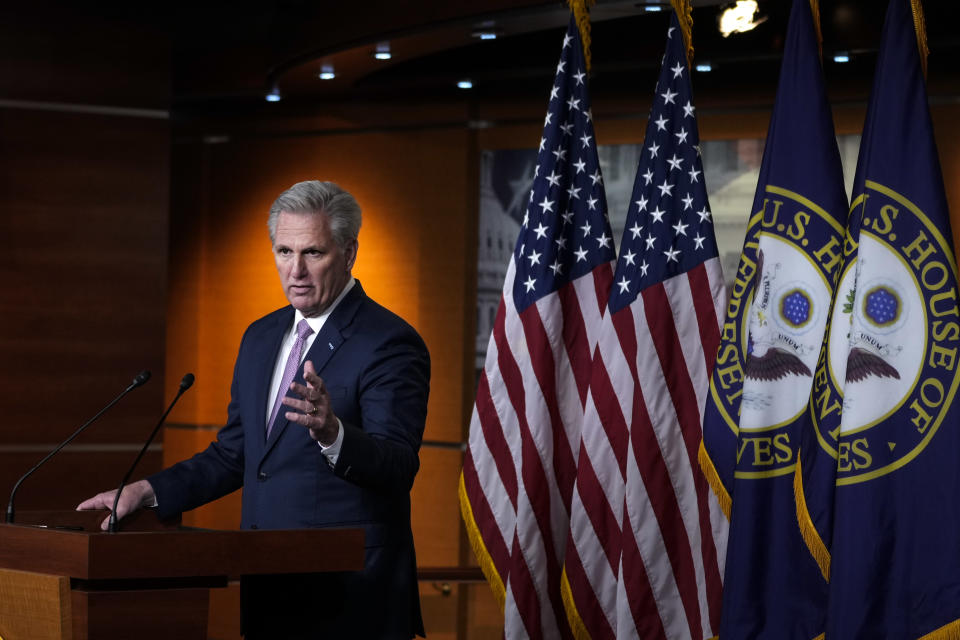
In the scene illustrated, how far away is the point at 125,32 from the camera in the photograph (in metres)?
6.09

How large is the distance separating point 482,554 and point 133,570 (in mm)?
1937

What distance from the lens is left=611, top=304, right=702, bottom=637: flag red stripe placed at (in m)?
3.71

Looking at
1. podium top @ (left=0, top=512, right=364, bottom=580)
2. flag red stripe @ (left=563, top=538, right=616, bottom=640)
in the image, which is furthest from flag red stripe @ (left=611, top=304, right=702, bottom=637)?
podium top @ (left=0, top=512, right=364, bottom=580)

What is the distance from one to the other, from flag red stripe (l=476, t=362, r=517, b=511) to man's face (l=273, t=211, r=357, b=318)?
1250mm

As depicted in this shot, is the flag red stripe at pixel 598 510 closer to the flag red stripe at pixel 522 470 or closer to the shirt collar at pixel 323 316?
the flag red stripe at pixel 522 470

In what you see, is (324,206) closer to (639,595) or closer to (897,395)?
(897,395)

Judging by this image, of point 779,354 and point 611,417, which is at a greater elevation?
point 779,354

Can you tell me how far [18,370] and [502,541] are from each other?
2.97 meters

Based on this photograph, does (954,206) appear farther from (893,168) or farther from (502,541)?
(502,541)

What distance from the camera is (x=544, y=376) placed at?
4.03m

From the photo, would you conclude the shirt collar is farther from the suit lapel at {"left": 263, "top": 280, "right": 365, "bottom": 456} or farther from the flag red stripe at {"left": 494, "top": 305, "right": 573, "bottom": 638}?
the flag red stripe at {"left": 494, "top": 305, "right": 573, "bottom": 638}

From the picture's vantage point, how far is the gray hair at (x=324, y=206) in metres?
2.84

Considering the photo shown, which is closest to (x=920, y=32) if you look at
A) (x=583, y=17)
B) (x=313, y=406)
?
(x=583, y=17)

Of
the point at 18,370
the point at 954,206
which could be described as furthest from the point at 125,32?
the point at 954,206
